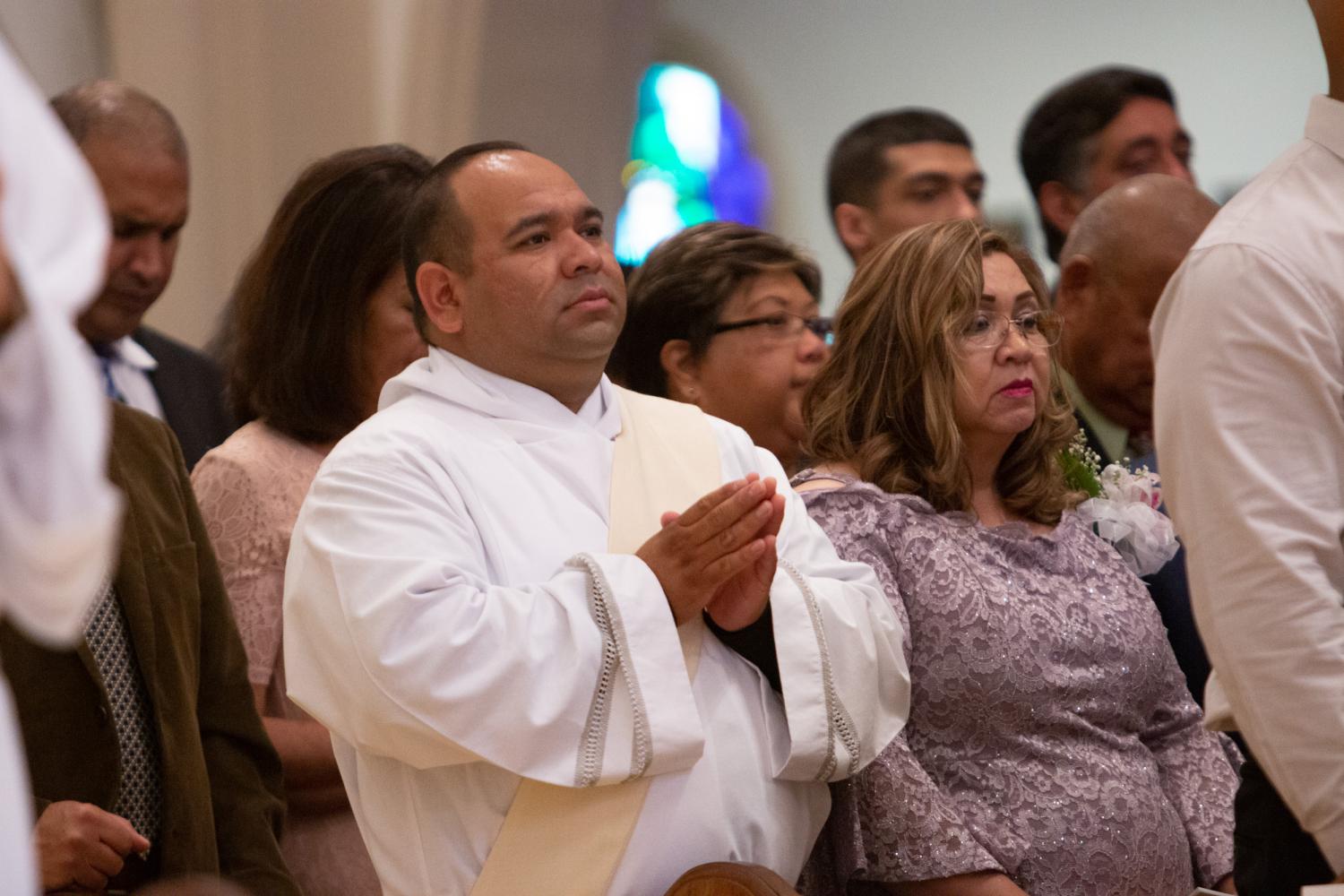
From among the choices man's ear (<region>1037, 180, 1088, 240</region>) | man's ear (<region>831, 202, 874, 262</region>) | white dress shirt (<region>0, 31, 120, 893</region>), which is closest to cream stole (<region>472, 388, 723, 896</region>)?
white dress shirt (<region>0, 31, 120, 893</region>)

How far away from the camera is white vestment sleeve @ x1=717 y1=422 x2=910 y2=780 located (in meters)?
2.80

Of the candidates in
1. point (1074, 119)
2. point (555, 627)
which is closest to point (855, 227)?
point (1074, 119)

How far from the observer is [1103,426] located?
4.24 meters

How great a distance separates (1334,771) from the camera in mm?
2191

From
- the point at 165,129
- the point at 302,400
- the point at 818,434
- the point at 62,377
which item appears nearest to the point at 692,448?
the point at 818,434

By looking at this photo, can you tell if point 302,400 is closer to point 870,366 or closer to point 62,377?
point 870,366

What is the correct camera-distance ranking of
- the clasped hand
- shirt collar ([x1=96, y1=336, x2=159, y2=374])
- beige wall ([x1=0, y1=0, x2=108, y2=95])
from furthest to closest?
1. beige wall ([x1=0, y1=0, x2=108, y2=95])
2. shirt collar ([x1=96, y1=336, x2=159, y2=374])
3. the clasped hand

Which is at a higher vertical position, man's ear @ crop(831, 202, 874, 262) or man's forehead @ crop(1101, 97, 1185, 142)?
man's forehead @ crop(1101, 97, 1185, 142)

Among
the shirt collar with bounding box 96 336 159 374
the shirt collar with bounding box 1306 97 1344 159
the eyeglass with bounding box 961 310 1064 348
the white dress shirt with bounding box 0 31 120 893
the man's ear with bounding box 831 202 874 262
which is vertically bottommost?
the shirt collar with bounding box 96 336 159 374

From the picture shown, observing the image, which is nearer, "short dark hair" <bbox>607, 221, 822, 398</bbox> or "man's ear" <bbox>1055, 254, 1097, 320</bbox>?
"short dark hair" <bbox>607, 221, 822, 398</bbox>

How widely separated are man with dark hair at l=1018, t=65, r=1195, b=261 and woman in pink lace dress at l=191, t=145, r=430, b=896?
7.57ft

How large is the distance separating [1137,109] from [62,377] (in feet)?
15.1

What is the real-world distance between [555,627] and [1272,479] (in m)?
1.06

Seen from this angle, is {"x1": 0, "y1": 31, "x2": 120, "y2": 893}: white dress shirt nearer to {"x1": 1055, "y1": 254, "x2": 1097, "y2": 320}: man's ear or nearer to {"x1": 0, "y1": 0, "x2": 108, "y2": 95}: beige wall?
{"x1": 1055, "y1": 254, "x2": 1097, "y2": 320}: man's ear
